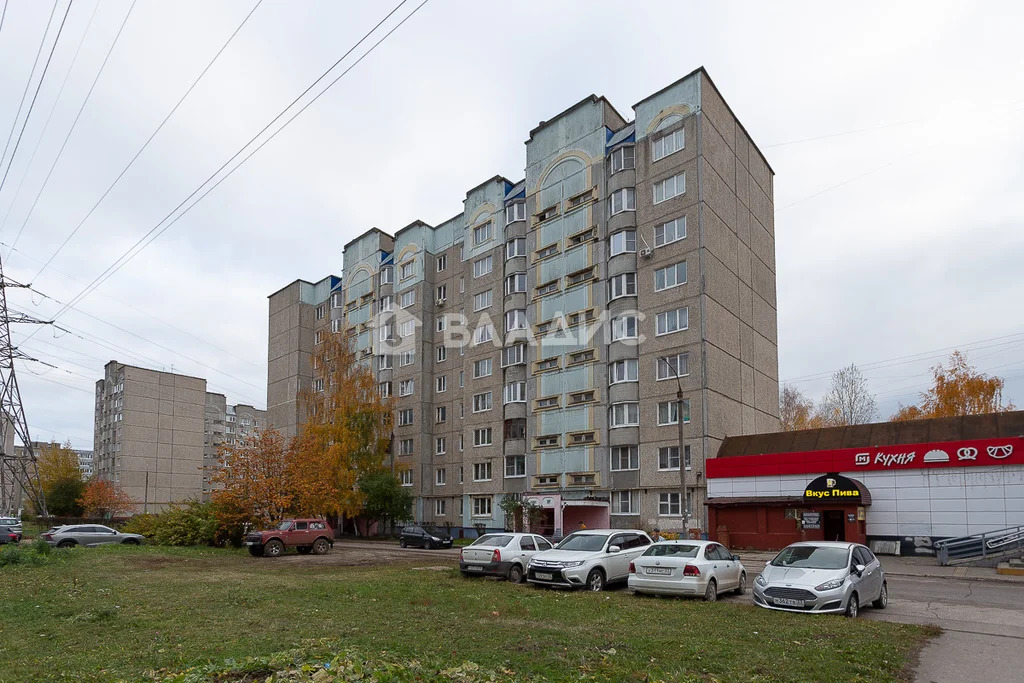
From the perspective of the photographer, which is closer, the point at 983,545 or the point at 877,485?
the point at 983,545

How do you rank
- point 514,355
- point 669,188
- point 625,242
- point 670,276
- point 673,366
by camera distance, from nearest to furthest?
point 673,366, point 670,276, point 669,188, point 625,242, point 514,355

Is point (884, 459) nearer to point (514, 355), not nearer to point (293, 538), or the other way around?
point (514, 355)

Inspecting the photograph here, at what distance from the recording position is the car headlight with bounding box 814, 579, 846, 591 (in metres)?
13.9

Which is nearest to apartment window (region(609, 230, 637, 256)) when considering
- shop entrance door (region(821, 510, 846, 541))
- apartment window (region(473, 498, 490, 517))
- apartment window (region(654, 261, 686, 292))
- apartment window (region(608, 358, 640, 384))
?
apartment window (region(654, 261, 686, 292))

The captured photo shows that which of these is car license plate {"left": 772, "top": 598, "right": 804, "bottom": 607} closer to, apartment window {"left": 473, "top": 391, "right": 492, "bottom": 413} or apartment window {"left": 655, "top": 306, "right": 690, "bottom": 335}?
apartment window {"left": 655, "top": 306, "right": 690, "bottom": 335}

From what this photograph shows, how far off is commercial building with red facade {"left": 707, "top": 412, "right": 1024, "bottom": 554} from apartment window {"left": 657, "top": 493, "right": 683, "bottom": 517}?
2394 mm

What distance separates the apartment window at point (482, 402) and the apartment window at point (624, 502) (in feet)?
47.2

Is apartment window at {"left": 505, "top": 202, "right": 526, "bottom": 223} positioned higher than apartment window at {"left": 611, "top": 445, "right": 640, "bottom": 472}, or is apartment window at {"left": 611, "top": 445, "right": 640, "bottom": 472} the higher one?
apartment window at {"left": 505, "top": 202, "right": 526, "bottom": 223}

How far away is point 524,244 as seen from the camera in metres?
53.0

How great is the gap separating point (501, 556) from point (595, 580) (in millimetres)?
3429

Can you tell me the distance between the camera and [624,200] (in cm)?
4534

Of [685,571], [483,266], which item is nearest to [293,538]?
[685,571]

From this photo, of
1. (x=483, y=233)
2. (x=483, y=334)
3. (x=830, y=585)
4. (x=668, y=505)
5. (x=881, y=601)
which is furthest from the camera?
(x=483, y=233)

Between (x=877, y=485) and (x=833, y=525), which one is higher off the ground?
(x=877, y=485)
